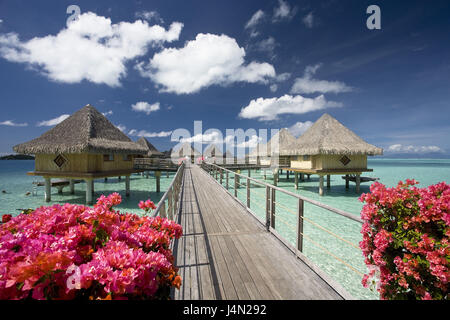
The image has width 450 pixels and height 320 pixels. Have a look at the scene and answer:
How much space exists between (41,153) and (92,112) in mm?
4496

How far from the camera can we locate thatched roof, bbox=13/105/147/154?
12508 millimetres

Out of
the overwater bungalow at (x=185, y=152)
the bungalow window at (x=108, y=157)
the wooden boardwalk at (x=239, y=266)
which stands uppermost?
the overwater bungalow at (x=185, y=152)

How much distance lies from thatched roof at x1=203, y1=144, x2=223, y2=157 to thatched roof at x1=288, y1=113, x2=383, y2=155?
22659 millimetres

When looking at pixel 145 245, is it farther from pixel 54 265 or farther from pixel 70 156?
pixel 70 156

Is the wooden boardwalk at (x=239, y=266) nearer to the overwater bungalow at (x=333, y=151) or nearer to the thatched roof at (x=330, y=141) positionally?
the overwater bungalow at (x=333, y=151)

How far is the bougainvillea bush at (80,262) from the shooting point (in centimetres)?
88

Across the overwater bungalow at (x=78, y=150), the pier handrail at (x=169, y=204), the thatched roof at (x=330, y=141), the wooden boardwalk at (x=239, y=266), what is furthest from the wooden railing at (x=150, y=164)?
the wooden boardwalk at (x=239, y=266)

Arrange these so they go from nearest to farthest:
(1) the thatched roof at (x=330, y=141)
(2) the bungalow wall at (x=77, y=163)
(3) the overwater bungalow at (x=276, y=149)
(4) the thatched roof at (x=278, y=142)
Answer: (2) the bungalow wall at (x=77, y=163) → (1) the thatched roof at (x=330, y=141) → (3) the overwater bungalow at (x=276, y=149) → (4) the thatched roof at (x=278, y=142)

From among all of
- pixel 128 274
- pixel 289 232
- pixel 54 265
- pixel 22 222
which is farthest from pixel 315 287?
pixel 289 232

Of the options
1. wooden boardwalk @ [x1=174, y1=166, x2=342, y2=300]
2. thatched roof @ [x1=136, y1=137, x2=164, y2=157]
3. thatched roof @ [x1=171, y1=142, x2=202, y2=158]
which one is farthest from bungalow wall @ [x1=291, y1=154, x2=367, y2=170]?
thatched roof @ [x1=171, y1=142, x2=202, y2=158]

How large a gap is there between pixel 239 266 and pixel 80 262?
2.33 metres

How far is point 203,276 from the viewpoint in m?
2.67

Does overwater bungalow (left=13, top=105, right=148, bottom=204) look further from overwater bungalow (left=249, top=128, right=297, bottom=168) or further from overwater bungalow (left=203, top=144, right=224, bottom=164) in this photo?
overwater bungalow (left=203, top=144, right=224, bottom=164)

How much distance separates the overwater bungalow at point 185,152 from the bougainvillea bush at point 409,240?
39.2 m
